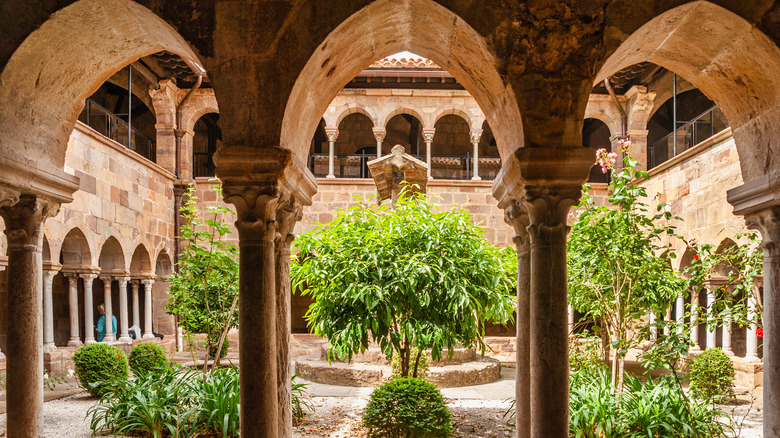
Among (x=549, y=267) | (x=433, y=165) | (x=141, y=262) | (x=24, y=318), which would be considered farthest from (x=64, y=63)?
(x=433, y=165)

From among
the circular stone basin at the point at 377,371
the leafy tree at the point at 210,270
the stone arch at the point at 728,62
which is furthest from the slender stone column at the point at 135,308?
the stone arch at the point at 728,62

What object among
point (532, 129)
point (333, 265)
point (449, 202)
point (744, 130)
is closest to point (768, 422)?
point (744, 130)

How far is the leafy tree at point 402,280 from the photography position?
456cm

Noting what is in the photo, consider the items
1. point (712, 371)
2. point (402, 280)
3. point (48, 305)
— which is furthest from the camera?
point (48, 305)

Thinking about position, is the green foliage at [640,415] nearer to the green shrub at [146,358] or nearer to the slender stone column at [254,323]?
the slender stone column at [254,323]

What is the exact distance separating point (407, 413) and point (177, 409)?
1.80m

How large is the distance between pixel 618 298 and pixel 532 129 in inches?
102

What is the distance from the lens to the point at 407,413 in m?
4.18

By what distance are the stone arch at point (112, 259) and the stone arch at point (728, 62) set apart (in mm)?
10234

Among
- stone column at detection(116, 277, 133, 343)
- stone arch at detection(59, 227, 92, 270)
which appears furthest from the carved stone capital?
stone column at detection(116, 277, 133, 343)

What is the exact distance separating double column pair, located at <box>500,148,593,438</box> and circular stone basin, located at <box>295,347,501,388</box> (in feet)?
16.6

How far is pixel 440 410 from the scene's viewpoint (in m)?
4.29

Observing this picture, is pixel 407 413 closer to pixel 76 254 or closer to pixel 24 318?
pixel 24 318

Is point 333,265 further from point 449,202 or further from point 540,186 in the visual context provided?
point 449,202
